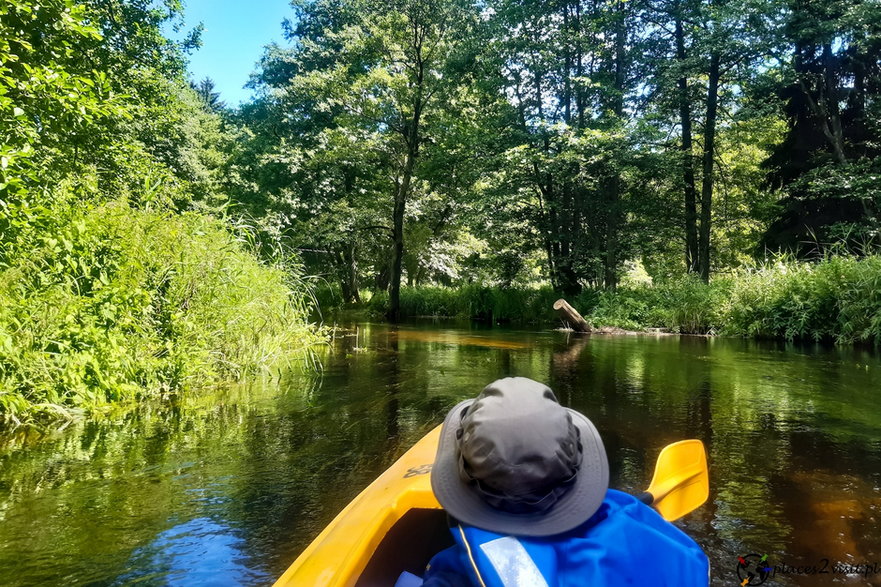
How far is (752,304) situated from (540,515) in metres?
12.4

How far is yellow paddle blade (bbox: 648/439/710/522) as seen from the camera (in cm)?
218

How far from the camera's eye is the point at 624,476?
330 cm

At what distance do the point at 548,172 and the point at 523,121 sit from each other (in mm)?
2167

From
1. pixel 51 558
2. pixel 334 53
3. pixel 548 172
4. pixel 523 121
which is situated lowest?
pixel 51 558

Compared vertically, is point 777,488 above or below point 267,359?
below

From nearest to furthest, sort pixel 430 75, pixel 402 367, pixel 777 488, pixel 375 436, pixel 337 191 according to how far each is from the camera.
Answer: pixel 777 488, pixel 375 436, pixel 402 367, pixel 430 75, pixel 337 191

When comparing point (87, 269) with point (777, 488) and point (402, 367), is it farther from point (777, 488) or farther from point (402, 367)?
point (777, 488)

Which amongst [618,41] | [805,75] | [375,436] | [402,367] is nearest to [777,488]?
[375,436]

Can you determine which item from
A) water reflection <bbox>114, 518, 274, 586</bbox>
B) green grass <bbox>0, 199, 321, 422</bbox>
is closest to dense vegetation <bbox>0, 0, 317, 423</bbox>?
green grass <bbox>0, 199, 321, 422</bbox>

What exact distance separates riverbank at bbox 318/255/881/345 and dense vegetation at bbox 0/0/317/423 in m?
9.54

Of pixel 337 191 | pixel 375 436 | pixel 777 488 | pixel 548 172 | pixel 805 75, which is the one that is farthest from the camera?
pixel 337 191

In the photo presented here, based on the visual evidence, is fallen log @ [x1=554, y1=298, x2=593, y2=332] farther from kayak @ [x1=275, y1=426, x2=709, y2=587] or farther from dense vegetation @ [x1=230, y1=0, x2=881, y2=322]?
kayak @ [x1=275, y1=426, x2=709, y2=587]

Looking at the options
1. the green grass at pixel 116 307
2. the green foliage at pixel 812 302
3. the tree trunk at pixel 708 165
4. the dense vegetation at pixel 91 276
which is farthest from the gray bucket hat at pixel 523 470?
the tree trunk at pixel 708 165

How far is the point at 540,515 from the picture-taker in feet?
3.31
